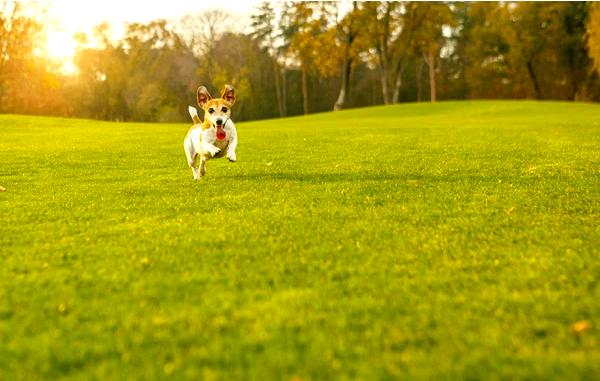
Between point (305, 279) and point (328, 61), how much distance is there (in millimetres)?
44796

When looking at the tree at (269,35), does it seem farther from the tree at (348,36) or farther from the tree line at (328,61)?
the tree at (348,36)

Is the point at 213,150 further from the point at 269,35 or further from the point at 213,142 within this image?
the point at 269,35

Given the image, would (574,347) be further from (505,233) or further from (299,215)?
(299,215)

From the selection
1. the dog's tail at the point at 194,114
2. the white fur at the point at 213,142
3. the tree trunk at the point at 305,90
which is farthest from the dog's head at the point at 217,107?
the tree trunk at the point at 305,90

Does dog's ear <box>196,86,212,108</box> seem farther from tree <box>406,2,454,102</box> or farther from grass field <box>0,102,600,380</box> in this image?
tree <box>406,2,454,102</box>

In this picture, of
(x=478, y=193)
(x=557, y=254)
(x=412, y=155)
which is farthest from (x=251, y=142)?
(x=557, y=254)

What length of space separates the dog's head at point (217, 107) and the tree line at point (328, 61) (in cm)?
3688

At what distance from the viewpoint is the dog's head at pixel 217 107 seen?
26.1ft

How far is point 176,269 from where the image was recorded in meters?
4.13

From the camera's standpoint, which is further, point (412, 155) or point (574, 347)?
point (412, 155)

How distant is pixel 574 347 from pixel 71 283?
316cm

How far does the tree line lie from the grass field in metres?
39.1

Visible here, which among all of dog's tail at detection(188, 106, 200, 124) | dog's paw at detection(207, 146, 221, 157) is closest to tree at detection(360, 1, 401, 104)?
dog's tail at detection(188, 106, 200, 124)

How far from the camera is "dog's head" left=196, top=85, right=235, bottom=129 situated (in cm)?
795
